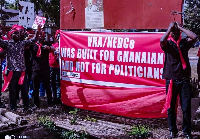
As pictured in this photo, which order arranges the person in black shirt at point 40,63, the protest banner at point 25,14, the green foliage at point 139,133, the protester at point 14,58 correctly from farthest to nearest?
the protest banner at point 25,14, the person in black shirt at point 40,63, the protester at point 14,58, the green foliage at point 139,133

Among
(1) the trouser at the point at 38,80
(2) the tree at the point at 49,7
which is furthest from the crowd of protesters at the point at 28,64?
(2) the tree at the point at 49,7

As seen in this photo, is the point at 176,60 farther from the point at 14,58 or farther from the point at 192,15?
the point at 192,15

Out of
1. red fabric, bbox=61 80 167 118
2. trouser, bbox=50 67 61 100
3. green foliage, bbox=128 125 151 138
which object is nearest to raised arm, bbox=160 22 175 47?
red fabric, bbox=61 80 167 118

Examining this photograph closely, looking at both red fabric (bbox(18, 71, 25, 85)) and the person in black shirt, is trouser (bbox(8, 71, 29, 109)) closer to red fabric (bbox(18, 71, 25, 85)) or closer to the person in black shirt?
red fabric (bbox(18, 71, 25, 85))

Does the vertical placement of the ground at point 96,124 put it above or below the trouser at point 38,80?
below

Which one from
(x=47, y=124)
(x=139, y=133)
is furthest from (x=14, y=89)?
(x=139, y=133)

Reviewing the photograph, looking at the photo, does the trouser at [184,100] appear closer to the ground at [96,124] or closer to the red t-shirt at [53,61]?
the ground at [96,124]

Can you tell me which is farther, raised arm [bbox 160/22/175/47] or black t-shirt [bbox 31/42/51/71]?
black t-shirt [bbox 31/42/51/71]

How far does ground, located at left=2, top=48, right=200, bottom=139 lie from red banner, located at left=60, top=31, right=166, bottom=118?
6.5 inches

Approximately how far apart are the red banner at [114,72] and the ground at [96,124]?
165 millimetres

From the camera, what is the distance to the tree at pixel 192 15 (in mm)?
29167

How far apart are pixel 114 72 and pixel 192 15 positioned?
30489mm

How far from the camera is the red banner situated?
584 centimetres

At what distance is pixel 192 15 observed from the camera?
34.3 meters
